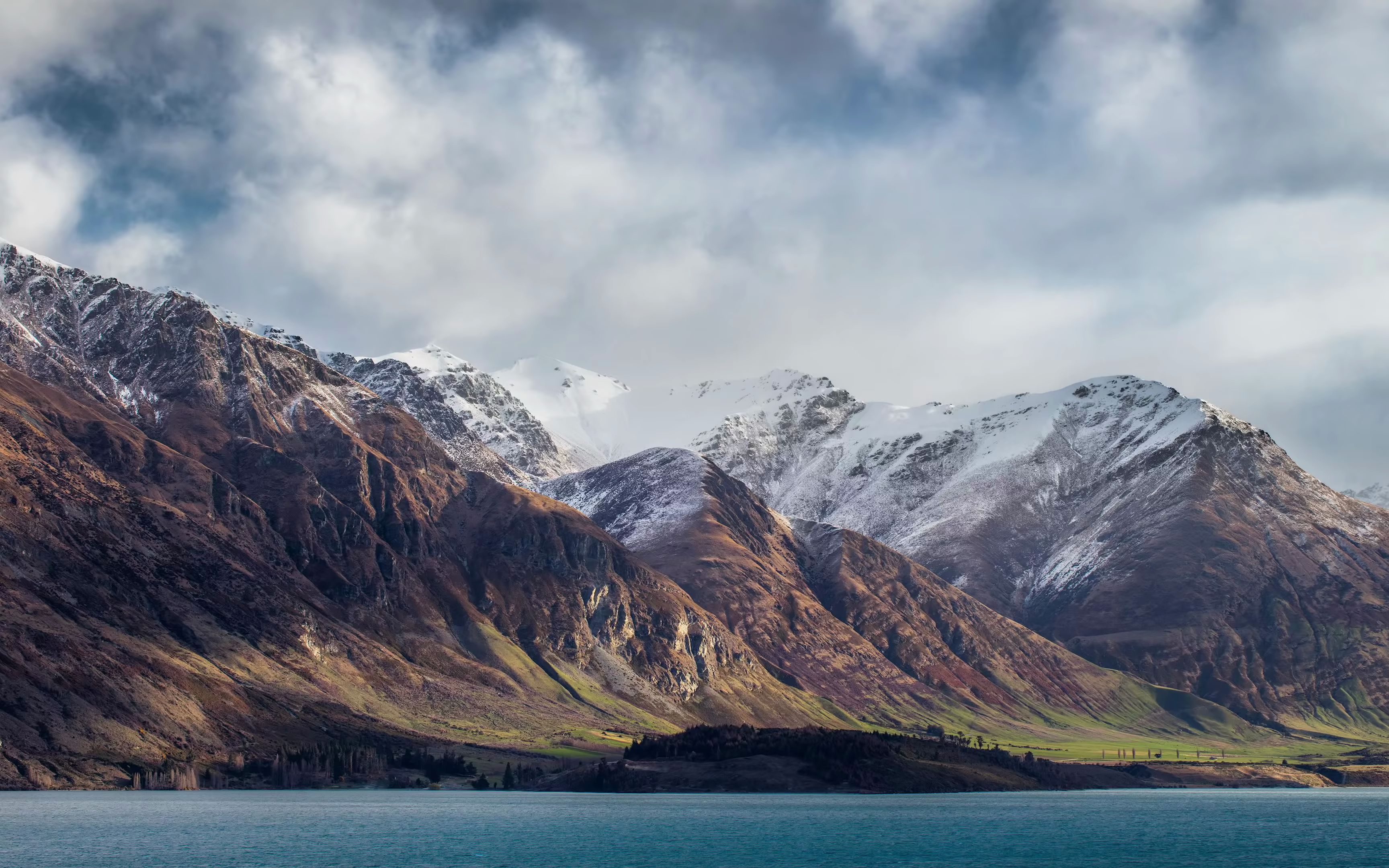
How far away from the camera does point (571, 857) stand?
191125 mm

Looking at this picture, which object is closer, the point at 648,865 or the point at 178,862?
the point at 178,862

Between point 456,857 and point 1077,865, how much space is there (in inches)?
3096

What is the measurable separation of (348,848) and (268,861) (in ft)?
68.0

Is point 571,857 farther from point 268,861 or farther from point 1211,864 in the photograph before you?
point 1211,864

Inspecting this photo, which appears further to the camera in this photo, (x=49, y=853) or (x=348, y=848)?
(x=348, y=848)

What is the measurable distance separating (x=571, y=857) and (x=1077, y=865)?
64632mm

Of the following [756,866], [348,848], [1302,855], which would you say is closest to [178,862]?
[348,848]

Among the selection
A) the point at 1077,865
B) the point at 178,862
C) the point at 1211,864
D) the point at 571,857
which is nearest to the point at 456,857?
the point at 571,857

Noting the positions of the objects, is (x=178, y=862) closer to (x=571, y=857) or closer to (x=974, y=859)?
(x=571, y=857)

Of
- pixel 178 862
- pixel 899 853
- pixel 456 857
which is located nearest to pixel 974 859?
pixel 899 853

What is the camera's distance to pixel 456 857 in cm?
18725

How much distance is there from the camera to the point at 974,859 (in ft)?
630

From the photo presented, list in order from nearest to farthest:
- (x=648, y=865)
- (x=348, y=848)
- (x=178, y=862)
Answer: (x=178, y=862) → (x=648, y=865) → (x=348, y=848)

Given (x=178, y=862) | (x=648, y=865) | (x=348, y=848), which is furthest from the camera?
(x=348, y=848)
